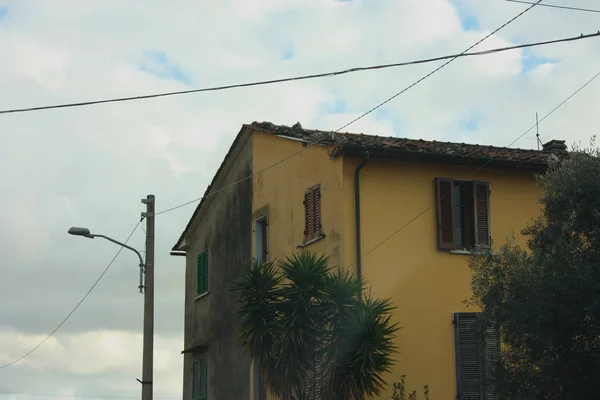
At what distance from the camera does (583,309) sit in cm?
1503

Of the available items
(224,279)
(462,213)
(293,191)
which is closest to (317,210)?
(293,191)

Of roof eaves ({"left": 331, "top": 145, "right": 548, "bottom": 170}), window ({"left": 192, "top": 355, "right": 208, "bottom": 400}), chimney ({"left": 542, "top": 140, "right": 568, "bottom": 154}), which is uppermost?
chimney ({"left": 542, "top": 140, "right": 568, "bottom": 154})

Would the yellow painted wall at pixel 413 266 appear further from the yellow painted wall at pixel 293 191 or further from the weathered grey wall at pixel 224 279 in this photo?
the weathered grey wall at pixel 224 279

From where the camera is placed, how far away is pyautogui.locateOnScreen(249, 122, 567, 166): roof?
2041 cm

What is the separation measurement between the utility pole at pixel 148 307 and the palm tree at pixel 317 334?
4.02 metres

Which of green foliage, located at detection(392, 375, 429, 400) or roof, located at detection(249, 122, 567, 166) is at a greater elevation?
roof, located at detection(249, 122, 567, 166)

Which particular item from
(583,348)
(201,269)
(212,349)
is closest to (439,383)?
(583,348)

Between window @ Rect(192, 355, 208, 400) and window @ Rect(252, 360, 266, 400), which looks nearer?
window @ Rect(252, 360, 266, 400)

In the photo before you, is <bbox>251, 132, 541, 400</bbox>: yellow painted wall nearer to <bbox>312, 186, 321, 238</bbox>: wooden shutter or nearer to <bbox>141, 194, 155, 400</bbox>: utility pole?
<bbox>312, 186, 321, 238</bbox>: wooden shutter

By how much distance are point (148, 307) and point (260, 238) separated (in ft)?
13.0

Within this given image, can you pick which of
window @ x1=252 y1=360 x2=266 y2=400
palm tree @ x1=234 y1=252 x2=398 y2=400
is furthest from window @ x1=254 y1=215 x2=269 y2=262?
palm tree @ x1=234 y1=252 x2=398 y2=400

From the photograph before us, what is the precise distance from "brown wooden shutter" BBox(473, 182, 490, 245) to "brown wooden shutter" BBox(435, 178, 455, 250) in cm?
61

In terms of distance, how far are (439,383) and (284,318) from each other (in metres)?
3.71

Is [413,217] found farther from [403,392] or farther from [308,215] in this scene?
[403,392]
